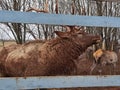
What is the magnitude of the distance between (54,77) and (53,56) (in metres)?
1.58

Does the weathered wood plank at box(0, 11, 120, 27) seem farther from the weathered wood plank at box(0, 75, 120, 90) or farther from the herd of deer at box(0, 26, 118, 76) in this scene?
the herd of deer at box(0, 26, 118, 76)

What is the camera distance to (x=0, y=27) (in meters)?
10.1

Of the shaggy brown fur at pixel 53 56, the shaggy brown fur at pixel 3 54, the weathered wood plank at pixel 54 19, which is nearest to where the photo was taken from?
the weathered wood plank at pixel 54 19

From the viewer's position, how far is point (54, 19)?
2967 mm

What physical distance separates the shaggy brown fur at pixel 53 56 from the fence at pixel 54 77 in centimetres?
143

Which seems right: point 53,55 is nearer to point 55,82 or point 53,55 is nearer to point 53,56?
point 53,56

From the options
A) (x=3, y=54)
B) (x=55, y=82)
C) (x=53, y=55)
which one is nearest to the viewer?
(x=55, y=82)

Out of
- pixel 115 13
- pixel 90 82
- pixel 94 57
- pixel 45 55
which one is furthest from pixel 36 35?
pixel 90 82

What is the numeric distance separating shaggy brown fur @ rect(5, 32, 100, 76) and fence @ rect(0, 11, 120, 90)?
143 centimetres

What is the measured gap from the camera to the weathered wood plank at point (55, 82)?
2.85 m

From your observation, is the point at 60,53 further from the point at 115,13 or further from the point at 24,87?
the point at 115,13

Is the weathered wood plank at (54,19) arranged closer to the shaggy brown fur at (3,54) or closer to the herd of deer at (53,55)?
the herd of deer at (53,55)

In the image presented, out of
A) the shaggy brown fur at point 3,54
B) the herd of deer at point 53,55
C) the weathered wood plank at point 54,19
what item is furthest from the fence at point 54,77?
the shaggy brown fur at point 3,54

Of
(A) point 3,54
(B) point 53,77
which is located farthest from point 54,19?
(A) point 3,54
